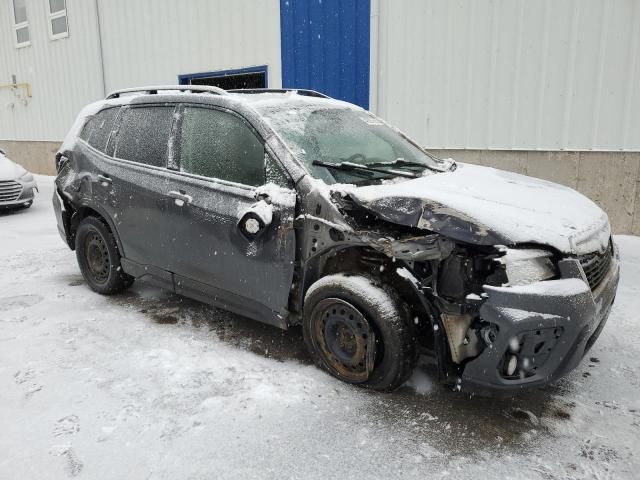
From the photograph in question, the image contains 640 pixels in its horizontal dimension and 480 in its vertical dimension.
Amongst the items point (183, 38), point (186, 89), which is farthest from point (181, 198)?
point (183, 38)

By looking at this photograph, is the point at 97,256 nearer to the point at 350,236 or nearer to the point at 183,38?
the point at 350,236

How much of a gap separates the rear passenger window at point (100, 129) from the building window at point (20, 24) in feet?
40.6

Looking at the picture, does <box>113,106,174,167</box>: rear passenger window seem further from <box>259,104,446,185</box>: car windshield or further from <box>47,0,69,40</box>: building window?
<box>47,0,69,40</box>: building window

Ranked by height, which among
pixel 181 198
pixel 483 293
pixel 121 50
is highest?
pixel 121 50

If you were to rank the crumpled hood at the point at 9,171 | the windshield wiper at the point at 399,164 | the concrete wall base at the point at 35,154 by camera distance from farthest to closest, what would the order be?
1. the concrete wall base at the point at 35,154
2. the crumpled hood at the point at 9,171
3. the windshield wiper at the point at 399,164

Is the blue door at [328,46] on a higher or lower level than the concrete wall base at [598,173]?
higher

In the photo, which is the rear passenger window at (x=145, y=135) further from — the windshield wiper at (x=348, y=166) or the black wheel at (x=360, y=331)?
the black wheel at (x=360, y=331)

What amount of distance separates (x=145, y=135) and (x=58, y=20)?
12.0 m

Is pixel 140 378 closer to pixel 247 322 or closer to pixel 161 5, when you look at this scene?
pixel 247 322

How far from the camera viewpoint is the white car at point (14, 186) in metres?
9.04

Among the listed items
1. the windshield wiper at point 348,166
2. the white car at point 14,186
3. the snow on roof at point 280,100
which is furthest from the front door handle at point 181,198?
the white car at point 14,186

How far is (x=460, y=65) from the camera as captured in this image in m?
7.22

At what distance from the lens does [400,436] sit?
104 inches

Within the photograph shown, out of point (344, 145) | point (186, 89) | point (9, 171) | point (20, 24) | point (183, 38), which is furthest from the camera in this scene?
point (20, 24)
